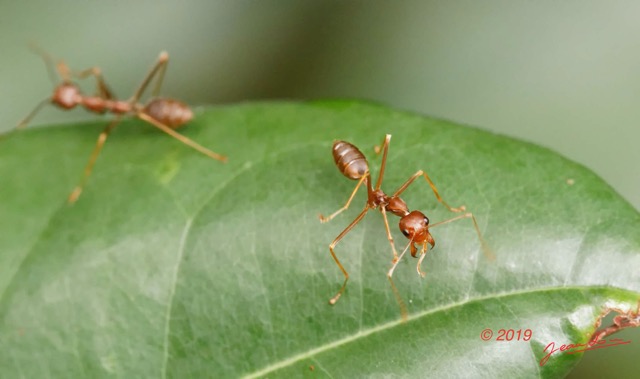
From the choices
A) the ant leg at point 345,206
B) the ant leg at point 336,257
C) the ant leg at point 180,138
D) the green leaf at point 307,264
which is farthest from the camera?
the ant leg at point 180,138

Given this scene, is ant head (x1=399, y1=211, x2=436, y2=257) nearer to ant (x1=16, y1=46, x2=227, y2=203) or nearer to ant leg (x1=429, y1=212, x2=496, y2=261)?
ant leg (x1=429, y1=212, x2=496, y2=261)

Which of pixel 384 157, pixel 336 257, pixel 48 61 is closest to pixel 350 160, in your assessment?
pixel 384 157

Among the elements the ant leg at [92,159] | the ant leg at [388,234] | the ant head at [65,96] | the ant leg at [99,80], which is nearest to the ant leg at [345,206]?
the ant leg at [388,234]

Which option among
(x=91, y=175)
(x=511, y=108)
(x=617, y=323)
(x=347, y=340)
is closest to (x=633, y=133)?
(x=511, y=108)

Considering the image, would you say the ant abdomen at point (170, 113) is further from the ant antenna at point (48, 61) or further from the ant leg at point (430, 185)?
the ant leg at point (430, 185)

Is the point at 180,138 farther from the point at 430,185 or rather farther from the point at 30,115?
the point at 30,115

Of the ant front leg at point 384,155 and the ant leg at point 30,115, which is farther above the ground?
the ant front leg at point 384,155

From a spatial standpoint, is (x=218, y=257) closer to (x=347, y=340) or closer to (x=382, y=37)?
(x=347, y=340)
